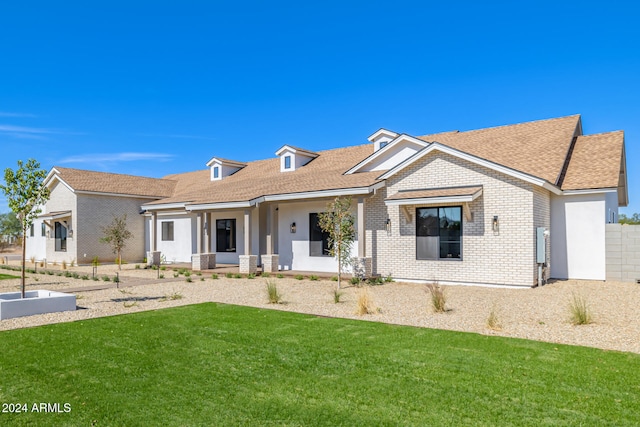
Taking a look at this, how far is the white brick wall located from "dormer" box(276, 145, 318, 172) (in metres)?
8.95

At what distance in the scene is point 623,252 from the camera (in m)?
14.9

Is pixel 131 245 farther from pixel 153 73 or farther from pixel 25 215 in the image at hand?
pixel 25 215

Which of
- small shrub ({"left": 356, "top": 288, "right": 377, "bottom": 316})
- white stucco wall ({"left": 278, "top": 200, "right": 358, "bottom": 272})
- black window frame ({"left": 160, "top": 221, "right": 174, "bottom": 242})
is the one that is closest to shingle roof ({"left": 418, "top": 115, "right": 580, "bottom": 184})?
white stucco wall ({"left": 278, "top": 200, "right": 358, "bottom": 272})

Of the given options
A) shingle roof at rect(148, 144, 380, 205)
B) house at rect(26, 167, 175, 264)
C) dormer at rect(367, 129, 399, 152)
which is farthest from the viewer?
house at rect(26, 167, 175, 264)

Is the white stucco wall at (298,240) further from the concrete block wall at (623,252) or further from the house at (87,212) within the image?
the house at (87,212)

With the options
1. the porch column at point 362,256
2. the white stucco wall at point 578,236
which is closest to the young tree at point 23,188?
the porch column at point 362,256

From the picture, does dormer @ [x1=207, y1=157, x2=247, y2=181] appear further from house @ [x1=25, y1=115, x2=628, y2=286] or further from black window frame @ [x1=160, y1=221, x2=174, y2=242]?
house @ [x1=25, y1=115, x2=628, y2=286]

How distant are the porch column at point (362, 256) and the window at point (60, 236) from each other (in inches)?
825

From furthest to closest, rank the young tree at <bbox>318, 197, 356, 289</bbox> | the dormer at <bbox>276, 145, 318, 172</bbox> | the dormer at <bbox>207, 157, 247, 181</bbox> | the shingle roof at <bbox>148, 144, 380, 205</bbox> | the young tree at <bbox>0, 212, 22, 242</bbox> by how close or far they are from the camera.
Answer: the young tree at <bbox>0, 212, 22, 242</bbox> → the dormer at <bbox>207, 157, 247, 181</bbox> → the dormer at <bbox>276, 145, 318, 172</bbox> → the shingle roof at <bbox>148, 144, 380, 205</bbox> → the young tree at <bbox>318, 197, 356, 289</bbox>

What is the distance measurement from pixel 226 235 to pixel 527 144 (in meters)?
15.8

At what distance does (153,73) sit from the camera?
23609 millimetres

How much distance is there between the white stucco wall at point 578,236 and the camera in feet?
49.9

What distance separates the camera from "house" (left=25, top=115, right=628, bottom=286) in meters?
14.3

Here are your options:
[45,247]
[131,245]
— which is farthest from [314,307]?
[45,247]
